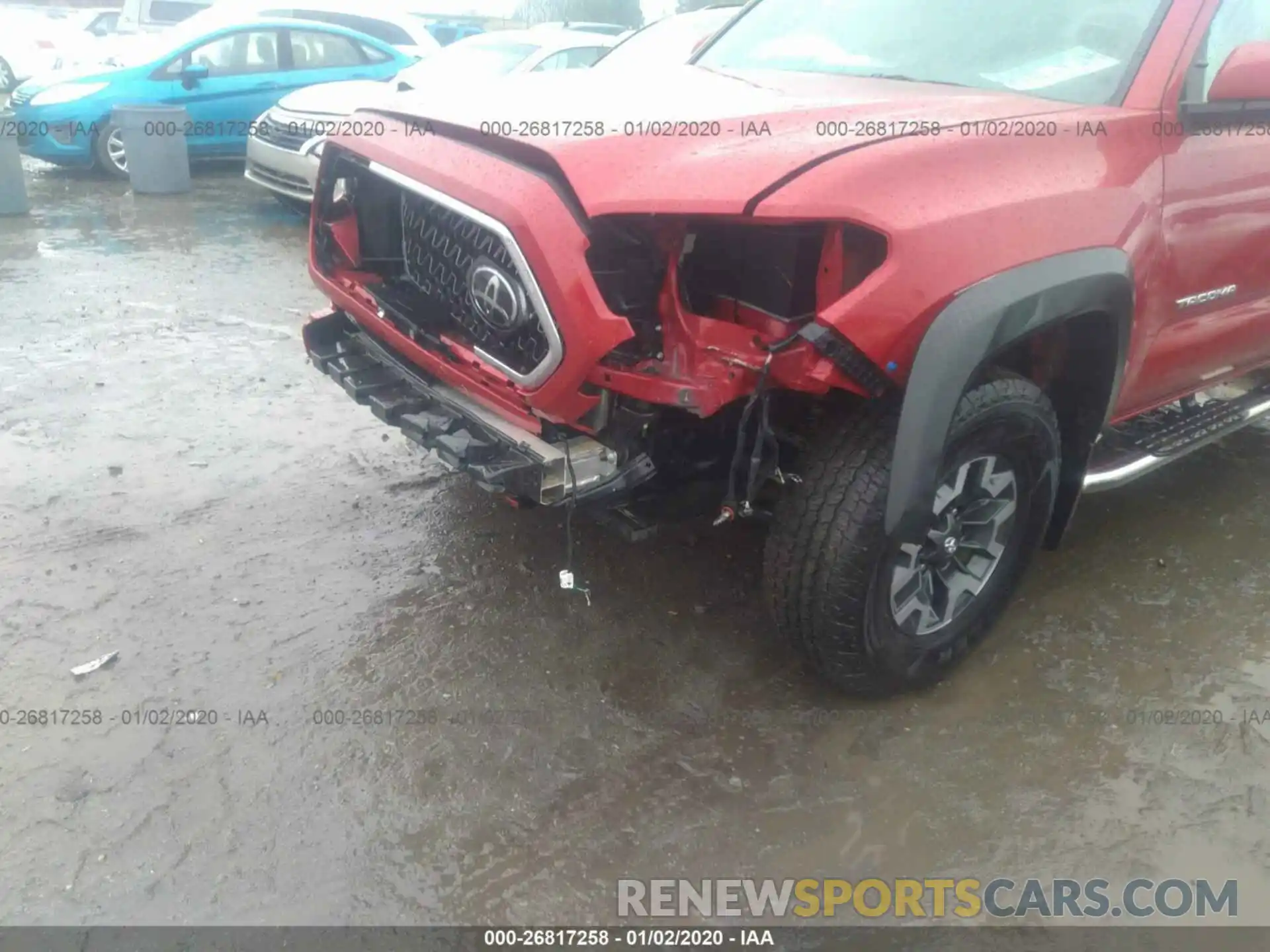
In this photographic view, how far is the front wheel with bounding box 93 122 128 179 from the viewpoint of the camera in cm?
903

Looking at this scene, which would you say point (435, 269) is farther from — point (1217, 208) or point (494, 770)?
point (1217, 208)

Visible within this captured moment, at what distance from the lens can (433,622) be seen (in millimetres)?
2930

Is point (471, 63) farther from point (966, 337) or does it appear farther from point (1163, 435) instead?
point (966, 337)

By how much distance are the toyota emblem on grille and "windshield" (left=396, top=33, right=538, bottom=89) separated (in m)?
6.69

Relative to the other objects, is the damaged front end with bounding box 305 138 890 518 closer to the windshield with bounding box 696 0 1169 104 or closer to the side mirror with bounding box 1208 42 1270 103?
the windshield with bounding box 696 0 1169 104

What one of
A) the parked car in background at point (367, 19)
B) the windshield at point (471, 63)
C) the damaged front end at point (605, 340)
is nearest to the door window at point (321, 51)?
the parked car in background at point (367, 19)

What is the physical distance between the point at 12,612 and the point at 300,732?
1.12 meters

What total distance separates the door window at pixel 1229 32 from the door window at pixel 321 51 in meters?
9.06

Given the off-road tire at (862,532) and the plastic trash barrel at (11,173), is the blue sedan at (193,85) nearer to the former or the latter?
the plastic trash barrel at (11,173)

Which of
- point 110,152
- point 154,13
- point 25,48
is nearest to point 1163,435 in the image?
point 110,152

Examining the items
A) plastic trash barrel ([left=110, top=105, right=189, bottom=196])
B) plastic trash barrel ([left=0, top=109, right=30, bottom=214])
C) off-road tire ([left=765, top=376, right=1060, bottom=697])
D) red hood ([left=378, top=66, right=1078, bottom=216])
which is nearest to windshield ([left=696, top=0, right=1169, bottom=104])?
red hood ([left=378, top=66, right=1078, bottom=216])

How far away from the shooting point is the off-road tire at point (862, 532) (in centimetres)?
229

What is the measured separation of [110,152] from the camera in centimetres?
914

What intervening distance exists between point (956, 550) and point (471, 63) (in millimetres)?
7604
